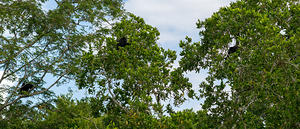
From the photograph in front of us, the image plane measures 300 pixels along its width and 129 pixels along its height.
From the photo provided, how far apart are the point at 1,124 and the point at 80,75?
6399 millimetres

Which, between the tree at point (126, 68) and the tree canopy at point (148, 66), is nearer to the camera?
the tree canopy at point (148, 66)

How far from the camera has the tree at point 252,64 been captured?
26.0 feet

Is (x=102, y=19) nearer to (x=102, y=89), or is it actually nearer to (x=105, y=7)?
(x=105, y=7)

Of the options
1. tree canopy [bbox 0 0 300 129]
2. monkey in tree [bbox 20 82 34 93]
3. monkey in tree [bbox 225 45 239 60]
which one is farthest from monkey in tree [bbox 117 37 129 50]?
monkey in tree [bbox 20 82 34 93]

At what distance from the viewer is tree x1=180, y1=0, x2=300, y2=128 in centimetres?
791

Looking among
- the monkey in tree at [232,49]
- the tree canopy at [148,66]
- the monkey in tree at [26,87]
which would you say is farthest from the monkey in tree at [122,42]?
the monkey in tree at [26,87]

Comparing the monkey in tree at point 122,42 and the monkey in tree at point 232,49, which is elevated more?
the monkey in tree at point 122,42

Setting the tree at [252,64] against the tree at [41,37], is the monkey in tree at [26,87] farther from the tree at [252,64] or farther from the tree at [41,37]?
the tree at [252,64]

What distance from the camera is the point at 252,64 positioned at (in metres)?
8.82

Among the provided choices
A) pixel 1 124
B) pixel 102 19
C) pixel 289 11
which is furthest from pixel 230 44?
pixel 1 124

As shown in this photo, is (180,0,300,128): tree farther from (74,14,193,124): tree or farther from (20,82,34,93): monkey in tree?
(20,82,34,93): monkey in tree

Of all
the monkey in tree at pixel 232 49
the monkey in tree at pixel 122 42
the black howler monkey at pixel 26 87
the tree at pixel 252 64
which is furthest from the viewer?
the black howler monkey at pixel 26 87

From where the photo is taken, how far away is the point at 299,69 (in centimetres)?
786

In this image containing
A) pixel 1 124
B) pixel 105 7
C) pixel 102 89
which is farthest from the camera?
pixel 105 7
